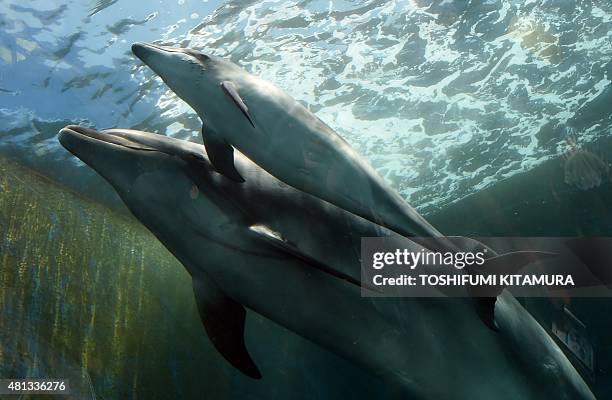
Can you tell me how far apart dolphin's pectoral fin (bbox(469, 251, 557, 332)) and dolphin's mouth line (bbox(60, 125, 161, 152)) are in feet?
9.75

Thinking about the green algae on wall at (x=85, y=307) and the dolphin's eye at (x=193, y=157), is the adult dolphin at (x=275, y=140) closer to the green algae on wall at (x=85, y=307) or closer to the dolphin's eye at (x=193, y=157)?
the dolphin's eye at (x=193, y=157)

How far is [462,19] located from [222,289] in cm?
1014

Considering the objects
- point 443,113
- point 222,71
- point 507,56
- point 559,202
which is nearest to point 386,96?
point 443,113

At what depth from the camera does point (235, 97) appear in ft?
10.4

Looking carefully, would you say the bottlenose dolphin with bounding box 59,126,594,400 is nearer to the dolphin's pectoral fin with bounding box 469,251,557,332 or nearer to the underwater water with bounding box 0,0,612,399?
the dolphin's pectoral fin with bounding box 469,251,557,332

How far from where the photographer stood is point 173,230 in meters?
3.52

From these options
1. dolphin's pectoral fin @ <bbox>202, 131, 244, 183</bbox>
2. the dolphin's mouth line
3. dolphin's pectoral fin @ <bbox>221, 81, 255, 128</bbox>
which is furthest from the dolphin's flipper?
dolphin's pectoral fin @ <bbox>221, 81, 255, 128</bbox>

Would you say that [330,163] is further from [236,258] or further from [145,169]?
[145,169]

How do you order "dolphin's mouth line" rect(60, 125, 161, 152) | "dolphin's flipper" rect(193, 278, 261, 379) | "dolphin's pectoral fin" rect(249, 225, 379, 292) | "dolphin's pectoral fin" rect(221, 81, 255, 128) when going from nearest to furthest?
"dolphin's pectoral fin" rect(249, 225, 379, 292), "dolphin's pectoral fin" rect(221, 81, 255, 128), "dolphin's mouth line" rect(60, 125, 161, 152), "dolphin's flipper" rect(193, 278, 261, 379)

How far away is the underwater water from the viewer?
10383mm

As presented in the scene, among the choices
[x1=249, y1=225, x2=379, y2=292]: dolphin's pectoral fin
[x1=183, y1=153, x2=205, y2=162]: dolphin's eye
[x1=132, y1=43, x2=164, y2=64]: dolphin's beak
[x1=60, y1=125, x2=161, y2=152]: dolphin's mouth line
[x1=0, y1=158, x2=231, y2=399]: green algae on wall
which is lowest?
[x1=0, y1=158, x2=231, y2=399]: green algae on wall

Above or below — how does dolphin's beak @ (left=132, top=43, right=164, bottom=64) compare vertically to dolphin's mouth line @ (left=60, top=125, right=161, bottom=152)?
above

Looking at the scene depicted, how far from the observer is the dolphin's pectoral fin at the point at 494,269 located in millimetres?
3578

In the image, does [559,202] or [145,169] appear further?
[559,202]
